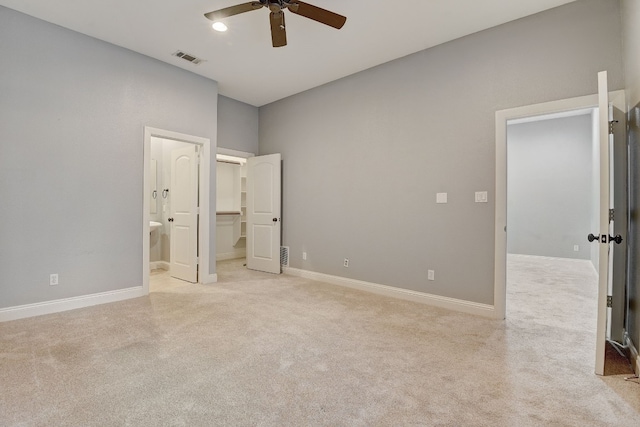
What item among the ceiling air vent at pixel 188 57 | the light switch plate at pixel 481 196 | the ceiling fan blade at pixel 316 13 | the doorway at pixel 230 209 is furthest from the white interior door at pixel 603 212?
the doorway at pixel 230 209

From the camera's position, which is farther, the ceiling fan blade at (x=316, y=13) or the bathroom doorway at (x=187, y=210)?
the bathroom doorway at (x=187, y=210)

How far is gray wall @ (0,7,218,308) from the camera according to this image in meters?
2.95

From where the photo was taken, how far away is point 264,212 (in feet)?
17.5

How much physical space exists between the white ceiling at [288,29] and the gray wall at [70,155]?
0.96 feet

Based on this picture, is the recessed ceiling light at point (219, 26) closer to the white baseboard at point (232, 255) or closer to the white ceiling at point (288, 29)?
the white ceiling at point (288, 29)

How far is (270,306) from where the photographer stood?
3.43 metres

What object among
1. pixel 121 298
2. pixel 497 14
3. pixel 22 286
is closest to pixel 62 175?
pixel 22 286

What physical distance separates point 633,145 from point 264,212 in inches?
179

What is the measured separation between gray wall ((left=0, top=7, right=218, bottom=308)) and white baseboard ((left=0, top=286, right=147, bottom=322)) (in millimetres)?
64

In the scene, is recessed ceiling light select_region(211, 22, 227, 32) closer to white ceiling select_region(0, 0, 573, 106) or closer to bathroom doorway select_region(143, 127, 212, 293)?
white ceiling select_region(0, 0, 573, 106)

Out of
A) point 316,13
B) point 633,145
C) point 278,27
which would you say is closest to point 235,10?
point 278,27

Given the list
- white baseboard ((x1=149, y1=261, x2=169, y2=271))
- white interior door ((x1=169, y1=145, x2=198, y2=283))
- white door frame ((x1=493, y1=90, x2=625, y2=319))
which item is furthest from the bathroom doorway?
white door frame ((x1=493, y1=90, x2=625, y2=319))

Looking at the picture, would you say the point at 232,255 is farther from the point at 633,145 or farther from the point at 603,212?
the point at 633,145

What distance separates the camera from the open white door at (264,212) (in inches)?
204
